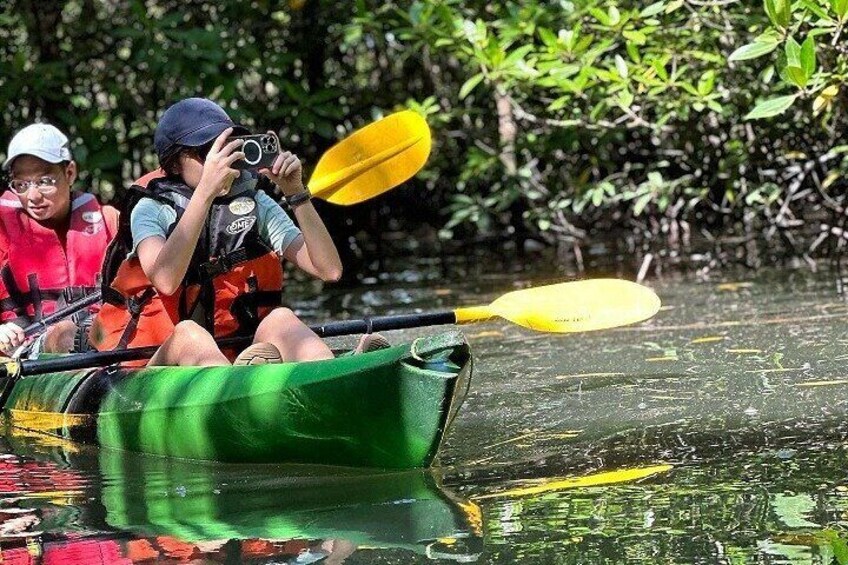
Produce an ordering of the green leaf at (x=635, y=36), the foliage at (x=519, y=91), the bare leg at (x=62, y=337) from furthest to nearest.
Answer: the foliage at (x=519, y=91) → the green leaf at (x=635, y=36) → the bare leg at (x=62, y=337)

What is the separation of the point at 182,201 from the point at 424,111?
424cm

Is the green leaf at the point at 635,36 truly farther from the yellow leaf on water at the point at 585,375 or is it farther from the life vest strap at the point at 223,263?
the life vest strap at the point at 223,263

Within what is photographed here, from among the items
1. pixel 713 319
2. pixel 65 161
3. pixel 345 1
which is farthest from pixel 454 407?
pixel 345 1

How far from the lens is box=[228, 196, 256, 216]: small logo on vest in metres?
4.43

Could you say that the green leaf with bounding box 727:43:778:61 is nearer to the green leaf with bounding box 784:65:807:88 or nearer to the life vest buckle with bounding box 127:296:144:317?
the green leaf with bounding box 784:65:807:88

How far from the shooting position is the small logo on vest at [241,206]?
14.5ft

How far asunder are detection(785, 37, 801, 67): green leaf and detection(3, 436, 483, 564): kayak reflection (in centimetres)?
246

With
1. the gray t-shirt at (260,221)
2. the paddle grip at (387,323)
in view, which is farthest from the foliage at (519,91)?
the gray t-shirt at (260,221)

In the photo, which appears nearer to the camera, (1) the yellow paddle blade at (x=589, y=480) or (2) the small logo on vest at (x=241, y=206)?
(1) the yellow paddle blade at (x=589, y=480)

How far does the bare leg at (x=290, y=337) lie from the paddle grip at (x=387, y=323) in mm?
242

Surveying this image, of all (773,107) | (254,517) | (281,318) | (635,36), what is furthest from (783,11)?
(254,517)

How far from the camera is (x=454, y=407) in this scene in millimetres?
3680

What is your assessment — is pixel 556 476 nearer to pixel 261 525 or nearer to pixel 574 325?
pixel 261 525

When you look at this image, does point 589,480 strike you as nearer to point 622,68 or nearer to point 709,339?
point 709,339
